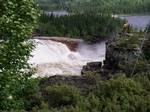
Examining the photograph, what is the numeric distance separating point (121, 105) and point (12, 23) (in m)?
4.06

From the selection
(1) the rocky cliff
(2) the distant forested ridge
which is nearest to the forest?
(1) the rocky cliff

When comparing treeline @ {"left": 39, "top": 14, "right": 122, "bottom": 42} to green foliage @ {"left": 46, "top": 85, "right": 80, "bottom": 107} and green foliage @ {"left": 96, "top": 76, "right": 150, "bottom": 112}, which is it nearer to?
green foliage @ {"left": 46, "top": 85, "right": 80, "bottom": 107}

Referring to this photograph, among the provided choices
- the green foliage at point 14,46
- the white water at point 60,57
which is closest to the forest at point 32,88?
the green foliage at point 14,46

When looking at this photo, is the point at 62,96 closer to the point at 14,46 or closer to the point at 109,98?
the point at 109,98

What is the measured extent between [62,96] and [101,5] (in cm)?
17056

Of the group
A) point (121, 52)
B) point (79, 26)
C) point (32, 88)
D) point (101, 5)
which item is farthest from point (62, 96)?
point (101, 5)

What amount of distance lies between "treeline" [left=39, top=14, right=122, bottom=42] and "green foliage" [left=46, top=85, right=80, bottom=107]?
212ft

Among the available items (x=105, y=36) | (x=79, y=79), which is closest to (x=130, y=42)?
(x=79, y=79)

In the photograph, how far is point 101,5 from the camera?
185 m

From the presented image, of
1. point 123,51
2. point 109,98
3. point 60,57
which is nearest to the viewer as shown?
point 109,98

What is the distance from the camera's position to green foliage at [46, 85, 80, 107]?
51.8 feet

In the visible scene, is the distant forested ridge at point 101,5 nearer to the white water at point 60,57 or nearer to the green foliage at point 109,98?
the white water at point 60,57

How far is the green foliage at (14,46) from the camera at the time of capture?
15.2 m

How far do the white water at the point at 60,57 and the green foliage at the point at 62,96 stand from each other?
2826 centimetres
